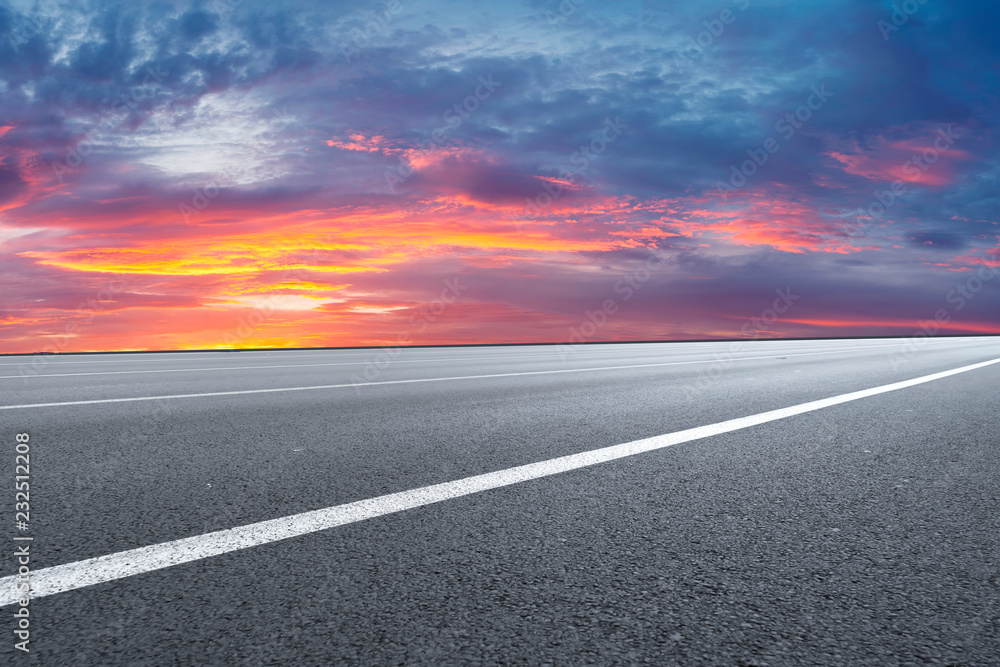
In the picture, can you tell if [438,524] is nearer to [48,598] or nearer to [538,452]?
[48,598]

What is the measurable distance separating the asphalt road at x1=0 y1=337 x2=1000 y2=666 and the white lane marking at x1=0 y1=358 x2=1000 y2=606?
75 millimetres

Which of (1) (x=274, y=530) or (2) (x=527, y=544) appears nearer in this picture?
(2) (x=527, y=544)

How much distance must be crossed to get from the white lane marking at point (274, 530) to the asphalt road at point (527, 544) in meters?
0.07

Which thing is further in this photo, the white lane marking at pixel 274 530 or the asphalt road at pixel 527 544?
the white lane marking at pixel 274 530

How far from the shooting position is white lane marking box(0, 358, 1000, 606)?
8.84 feet

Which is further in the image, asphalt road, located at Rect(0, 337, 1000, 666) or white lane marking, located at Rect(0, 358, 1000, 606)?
white lane marking, located at Rect(0, 358, 1000, 606)

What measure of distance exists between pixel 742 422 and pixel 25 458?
612cm

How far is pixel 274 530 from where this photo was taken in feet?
10.8

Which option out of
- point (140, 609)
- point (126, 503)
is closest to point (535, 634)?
point (140, 609)

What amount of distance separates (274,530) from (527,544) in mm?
1212

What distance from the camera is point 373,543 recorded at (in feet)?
10.2

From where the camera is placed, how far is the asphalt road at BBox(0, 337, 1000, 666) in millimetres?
2189

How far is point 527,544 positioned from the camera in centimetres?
309

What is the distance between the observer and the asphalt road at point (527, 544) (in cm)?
219
